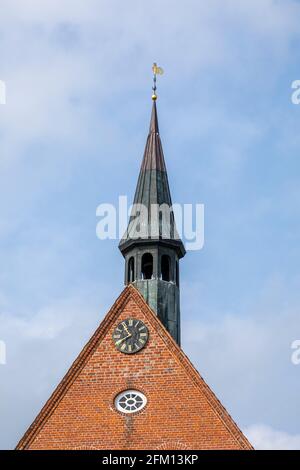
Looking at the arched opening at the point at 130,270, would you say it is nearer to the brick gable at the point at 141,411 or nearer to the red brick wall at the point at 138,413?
the brick gable at the point at 141,411

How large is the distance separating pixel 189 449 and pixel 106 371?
481 centimetres

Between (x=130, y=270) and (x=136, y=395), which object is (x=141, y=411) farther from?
(x=130, y=270)

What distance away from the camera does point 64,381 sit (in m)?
44.0

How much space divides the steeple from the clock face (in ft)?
6.83

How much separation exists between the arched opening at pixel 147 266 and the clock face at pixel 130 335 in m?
4.25

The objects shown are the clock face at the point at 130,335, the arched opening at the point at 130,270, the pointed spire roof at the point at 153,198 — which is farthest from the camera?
the pointed spire roof at the point at 153,198

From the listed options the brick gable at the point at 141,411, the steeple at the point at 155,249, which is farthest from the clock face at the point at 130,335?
the steeple at the point at 155,249

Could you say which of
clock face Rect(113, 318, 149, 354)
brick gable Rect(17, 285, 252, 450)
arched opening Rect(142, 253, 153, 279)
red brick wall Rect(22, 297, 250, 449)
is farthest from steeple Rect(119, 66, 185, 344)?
red brick wall Rect(22, 297, 250, 449)

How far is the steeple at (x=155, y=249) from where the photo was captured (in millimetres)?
47562

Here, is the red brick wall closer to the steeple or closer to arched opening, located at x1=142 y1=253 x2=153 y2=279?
the steeple

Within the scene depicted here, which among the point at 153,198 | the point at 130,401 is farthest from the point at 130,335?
the point at 153,198
